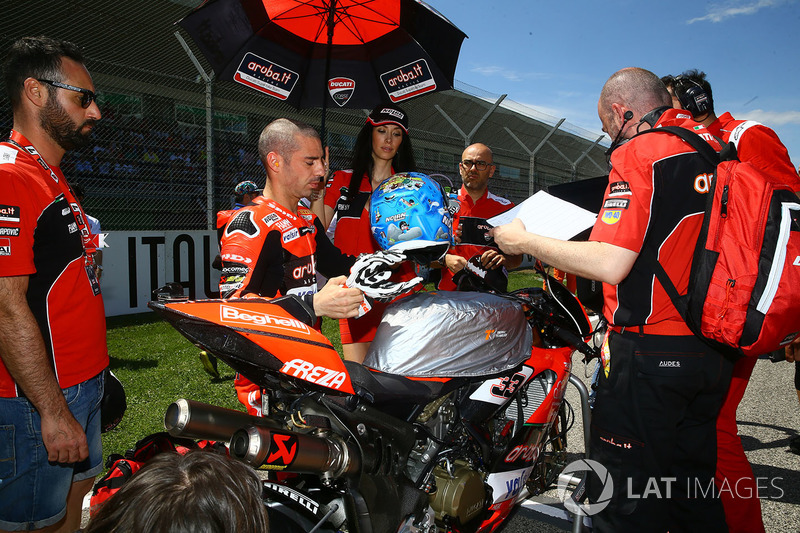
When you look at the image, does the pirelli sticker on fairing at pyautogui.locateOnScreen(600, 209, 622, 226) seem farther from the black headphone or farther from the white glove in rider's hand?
the black headphone

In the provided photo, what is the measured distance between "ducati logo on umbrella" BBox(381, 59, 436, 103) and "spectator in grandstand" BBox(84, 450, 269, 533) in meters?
3.43

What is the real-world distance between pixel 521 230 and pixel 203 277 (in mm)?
6787

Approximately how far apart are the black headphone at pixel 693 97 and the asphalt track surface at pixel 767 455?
2.49 m

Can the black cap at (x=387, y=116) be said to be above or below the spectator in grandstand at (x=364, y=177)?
above

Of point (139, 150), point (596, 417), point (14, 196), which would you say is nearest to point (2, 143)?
point (14, 196)

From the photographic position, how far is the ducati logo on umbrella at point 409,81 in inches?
155

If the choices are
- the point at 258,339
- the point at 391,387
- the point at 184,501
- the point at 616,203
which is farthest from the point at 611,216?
the point at 184,501

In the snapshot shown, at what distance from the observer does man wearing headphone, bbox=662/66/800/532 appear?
241 cm

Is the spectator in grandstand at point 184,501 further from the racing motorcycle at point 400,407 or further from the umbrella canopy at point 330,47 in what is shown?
the umbrella canopy at point 330,47

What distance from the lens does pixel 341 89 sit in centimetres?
401

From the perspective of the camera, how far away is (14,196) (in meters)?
1.74

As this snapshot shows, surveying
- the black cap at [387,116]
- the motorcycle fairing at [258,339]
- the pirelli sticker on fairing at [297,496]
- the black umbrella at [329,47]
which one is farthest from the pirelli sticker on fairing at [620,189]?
the black umbrella at [329,47]

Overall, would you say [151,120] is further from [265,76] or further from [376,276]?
[376,276]

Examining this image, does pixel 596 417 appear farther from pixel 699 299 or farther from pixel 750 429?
pixel 750 429
